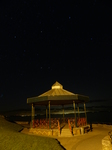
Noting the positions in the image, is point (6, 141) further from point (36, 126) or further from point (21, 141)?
point (36, 126)

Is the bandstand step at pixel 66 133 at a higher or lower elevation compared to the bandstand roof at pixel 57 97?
lower

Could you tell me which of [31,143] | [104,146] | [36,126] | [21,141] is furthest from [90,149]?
[36,126]

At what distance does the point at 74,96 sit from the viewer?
1631 centimetres

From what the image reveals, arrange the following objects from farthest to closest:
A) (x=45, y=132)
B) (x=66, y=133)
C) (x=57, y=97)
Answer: (x=57, y=97), (x=45, y=132), (x=66, y=133)

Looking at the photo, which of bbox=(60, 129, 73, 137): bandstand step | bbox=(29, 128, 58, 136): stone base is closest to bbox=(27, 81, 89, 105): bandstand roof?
bbox=(29, 128, 58, 136): stone base

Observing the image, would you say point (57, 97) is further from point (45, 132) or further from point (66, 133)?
point (45, 132)

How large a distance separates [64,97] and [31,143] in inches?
252

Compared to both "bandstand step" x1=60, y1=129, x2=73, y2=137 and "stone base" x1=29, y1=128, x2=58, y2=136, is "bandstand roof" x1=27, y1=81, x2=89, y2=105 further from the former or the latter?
"bandstand step" x1=60, y1=129, x2=73, y2=137

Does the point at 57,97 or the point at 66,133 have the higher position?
the point at 57,97

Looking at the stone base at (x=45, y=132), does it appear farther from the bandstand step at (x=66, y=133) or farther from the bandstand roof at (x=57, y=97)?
the bandstand roof at (x=57, y=97)

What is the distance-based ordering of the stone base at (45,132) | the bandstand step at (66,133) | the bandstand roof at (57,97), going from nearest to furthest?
the bandstand step at (66,133), the stone base at (45,132), the bandstand roof at (57,97)

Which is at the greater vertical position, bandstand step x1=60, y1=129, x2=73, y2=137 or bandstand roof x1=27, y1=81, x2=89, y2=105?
bandstand roof x1=27, y1=81, x2=89, y2=105

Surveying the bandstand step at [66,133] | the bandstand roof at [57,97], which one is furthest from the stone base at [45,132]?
the bandstand roof at [57,97]

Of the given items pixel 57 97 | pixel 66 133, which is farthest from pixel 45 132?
pixel 57 97
